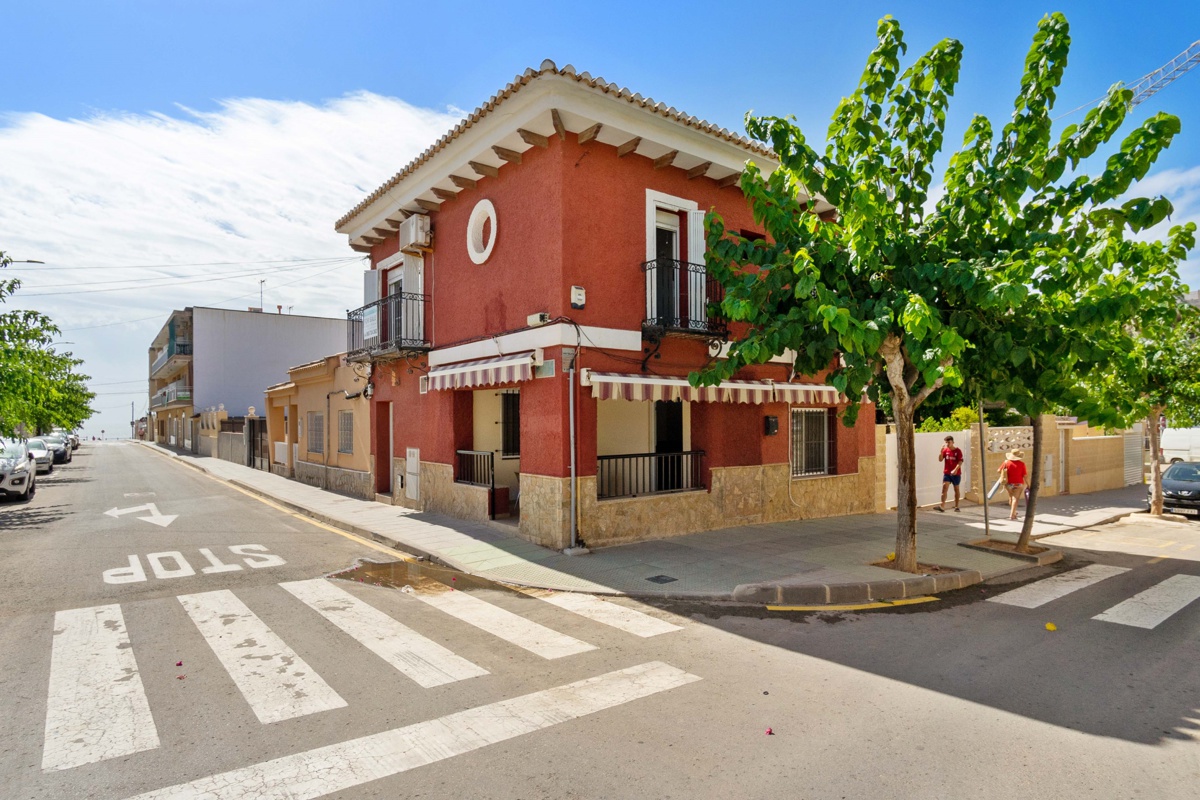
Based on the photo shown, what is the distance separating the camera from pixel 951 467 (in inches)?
563

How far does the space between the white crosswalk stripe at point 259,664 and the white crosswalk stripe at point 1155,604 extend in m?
7.66

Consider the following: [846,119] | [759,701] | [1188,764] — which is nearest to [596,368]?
[846,119]

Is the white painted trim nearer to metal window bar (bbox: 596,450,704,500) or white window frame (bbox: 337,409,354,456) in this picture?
metal window bar (bbox: 596,450,704,500)

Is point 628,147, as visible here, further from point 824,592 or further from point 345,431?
point 345,431

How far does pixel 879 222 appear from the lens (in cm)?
786

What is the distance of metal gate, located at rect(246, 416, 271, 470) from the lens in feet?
84.0

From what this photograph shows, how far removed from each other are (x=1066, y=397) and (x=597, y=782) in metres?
7.96

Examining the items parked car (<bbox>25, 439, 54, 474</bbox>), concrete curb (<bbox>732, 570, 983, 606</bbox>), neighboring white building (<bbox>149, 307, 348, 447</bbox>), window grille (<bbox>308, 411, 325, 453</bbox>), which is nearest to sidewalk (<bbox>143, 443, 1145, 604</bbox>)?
concrete curb (<bbox>732, 570, 983, 606</bbox>)

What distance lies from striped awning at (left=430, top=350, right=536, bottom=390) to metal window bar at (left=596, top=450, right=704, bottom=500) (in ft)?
7.91

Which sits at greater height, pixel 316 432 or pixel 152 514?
pixel 316 432

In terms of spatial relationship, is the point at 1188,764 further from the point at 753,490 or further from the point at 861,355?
the point at 753,490

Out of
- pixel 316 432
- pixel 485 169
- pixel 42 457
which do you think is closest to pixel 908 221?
pixel 485 169

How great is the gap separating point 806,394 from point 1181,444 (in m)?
25.6

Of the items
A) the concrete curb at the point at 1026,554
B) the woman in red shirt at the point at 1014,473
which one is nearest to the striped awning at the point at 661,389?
the concrete curb at the point at 1026,554
